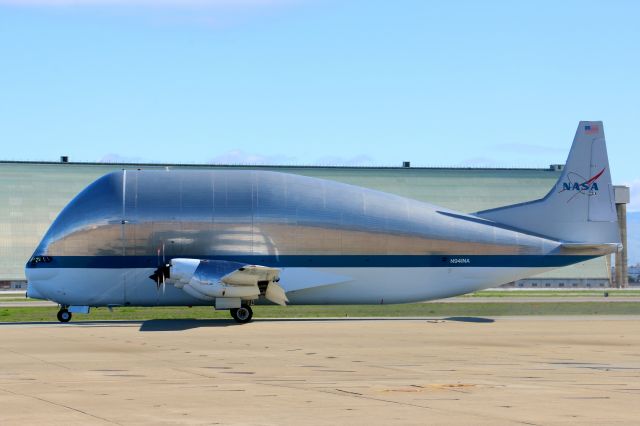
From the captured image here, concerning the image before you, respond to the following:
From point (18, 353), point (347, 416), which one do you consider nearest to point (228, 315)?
point (18, 353)

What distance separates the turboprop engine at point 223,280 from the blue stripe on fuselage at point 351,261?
5.02ft

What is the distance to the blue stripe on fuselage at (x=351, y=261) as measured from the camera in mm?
49094

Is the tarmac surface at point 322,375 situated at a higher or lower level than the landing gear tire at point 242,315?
lower

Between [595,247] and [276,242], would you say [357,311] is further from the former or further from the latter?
[595,247]

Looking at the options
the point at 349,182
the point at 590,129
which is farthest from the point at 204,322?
the point at 349,182

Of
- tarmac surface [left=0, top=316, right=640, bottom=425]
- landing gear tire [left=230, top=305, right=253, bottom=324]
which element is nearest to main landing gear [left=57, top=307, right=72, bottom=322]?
tarmac surface [left=0, top=316, right=640, bottom=425]

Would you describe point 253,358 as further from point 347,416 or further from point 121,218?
point 121,218

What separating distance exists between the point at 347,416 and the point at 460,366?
33.0ft

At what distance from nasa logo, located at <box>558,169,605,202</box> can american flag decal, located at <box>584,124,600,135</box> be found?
7.14ft

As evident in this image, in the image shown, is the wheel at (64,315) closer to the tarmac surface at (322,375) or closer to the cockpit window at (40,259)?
the cockpit window at (40,259)

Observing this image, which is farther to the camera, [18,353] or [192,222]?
[192,222]

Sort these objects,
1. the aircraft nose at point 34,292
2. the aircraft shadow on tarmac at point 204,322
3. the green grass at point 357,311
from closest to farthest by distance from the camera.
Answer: the aircraft shadow on tarmac at point 204,322
the aircraft nose at point 34,292
the green grass at point 357,311

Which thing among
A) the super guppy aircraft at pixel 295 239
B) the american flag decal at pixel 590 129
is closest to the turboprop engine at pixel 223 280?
the super guppy aircraft at pixel 295 239

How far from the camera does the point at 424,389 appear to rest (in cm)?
2114
